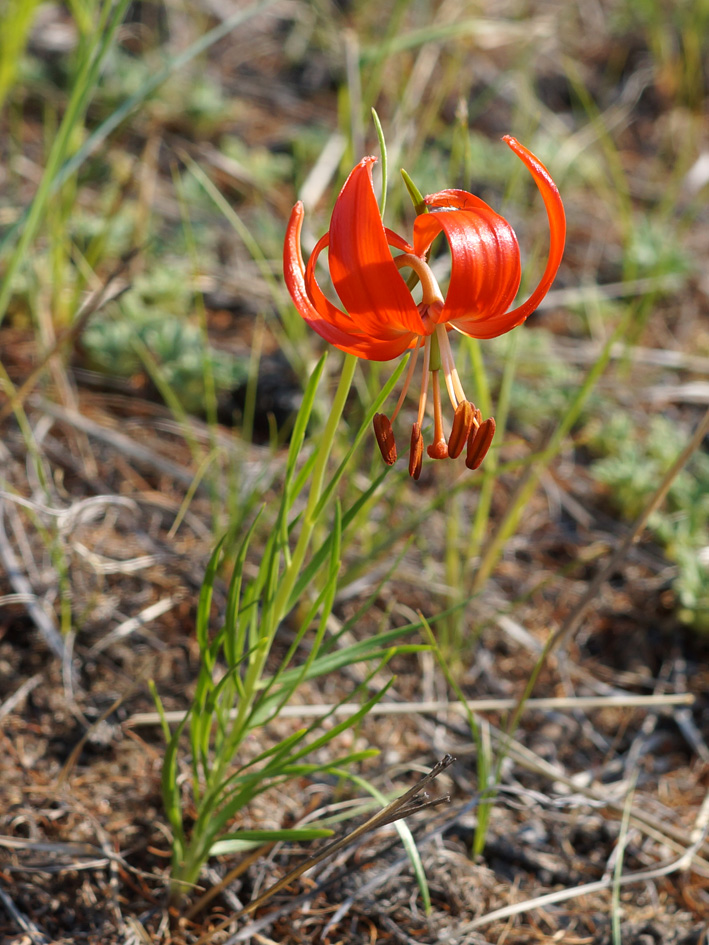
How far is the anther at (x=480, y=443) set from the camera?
98cm

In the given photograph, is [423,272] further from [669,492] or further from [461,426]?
[669,492]

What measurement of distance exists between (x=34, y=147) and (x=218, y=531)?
186 centimetres

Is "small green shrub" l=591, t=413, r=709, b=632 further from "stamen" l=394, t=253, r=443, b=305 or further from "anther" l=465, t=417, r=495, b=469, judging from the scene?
"stamen" l=394, t=253, r=443, b=305

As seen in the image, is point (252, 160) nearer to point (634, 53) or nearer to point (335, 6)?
point (335, 6)

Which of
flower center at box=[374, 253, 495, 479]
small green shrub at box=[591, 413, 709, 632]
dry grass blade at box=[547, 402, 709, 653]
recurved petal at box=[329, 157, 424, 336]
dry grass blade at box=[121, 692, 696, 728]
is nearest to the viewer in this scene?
recurved petal at box=[329, 157, 424, 336]

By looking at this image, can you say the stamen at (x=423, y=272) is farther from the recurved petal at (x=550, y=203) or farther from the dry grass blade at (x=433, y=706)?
the dry grass blade at (x=433, y=706)

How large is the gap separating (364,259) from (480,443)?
257mm

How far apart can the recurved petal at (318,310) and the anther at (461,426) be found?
97 millimetres

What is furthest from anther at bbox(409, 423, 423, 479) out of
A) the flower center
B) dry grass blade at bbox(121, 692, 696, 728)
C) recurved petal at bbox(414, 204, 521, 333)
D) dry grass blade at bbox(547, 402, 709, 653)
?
dry grass blade at bbox(121, 692, 696, 728)

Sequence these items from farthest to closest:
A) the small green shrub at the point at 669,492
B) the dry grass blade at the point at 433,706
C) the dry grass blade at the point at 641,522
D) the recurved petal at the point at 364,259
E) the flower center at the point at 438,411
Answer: the small green shrub at the point at 669,492 → the dry grass blade at the point at 433,706 → the dry grass blade at the point at 641,522 → the flower center at the point at 438,411 → the recurved petal at the point at 364,259

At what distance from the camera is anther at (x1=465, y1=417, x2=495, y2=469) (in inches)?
38.6

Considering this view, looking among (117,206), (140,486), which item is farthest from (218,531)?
(117,206)

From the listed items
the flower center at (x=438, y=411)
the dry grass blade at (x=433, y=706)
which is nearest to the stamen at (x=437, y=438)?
the flower center at (x=438, y=411)

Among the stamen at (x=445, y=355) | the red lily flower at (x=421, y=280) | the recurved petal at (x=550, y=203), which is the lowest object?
the stamen at (x=445, y=355)
